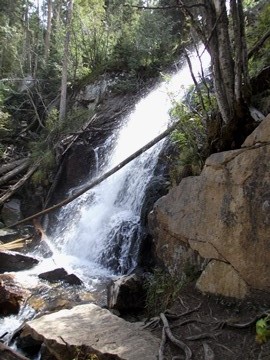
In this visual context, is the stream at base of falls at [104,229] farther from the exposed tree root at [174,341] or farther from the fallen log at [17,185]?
the exposed tree root at [174,341]

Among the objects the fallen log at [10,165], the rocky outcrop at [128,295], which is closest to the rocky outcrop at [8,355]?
the rocky outcrop at [128,295]

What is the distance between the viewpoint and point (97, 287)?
7.09 m

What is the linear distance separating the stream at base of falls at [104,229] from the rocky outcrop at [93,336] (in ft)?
3.88

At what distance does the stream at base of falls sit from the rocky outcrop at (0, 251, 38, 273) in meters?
0.22

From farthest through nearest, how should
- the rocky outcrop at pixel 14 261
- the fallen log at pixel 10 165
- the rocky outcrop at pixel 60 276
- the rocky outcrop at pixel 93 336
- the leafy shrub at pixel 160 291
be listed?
the fallen log at pixel 10 165 < the rocky outcrop at pixel 14 261 < the rocky outcrop at pixel 60 276 < the leafy shrub at pixel 160 291 < the rocky outcrop at pixel 93 336

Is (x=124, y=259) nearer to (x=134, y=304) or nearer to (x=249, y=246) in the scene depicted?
(x=134, y=304)

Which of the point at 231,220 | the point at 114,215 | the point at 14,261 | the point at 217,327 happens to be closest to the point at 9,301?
the point at 14,261

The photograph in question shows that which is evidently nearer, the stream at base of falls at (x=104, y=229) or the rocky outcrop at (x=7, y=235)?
the stream at base of falls at (x=104, y=229)

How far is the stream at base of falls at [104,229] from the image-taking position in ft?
23.1

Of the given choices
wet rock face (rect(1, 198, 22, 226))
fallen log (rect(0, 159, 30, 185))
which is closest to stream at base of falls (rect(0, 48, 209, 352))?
wet rock face (rect(1, 198, 22, 226))

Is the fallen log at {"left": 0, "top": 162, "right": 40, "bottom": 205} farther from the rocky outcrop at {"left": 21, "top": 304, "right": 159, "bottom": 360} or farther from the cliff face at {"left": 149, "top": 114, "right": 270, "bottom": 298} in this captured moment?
the cliff face at {"left": 149, "top": 114, "right": 270, "bottom": 298}

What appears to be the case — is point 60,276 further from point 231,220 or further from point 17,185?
point 17,185

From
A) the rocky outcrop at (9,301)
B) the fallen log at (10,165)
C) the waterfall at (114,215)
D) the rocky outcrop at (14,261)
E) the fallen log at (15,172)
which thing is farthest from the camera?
the fallen log at (10,165)

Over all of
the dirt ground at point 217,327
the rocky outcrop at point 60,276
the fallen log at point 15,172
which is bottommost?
the dirt ground at point 217,327
